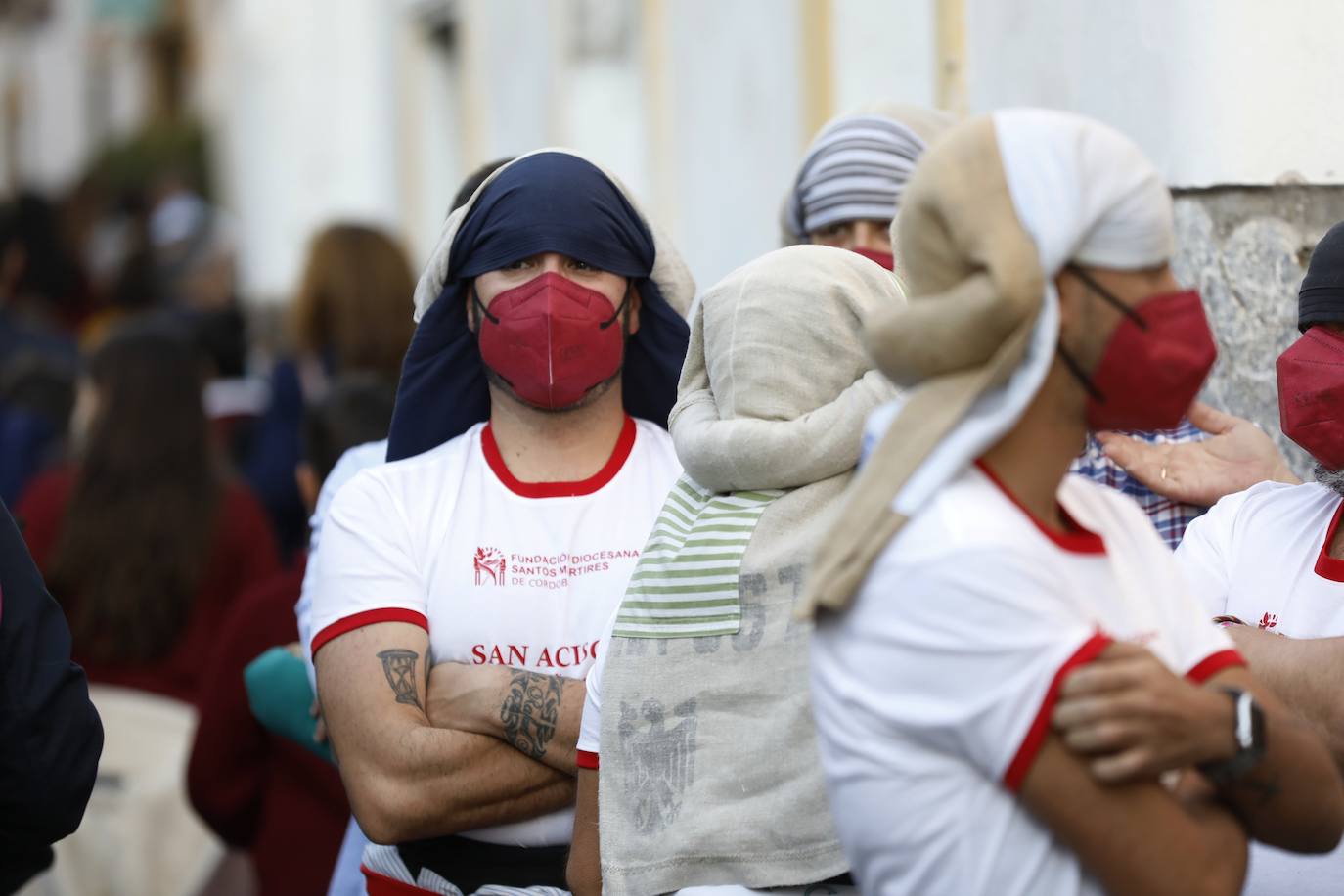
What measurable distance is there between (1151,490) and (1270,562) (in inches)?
16.3

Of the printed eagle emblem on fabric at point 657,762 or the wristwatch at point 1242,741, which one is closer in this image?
the wristwatch at point 1242,741

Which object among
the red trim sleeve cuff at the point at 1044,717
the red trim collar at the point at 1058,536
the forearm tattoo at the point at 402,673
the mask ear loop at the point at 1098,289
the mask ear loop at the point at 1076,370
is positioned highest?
the mask ear loop at the point at 1098,289

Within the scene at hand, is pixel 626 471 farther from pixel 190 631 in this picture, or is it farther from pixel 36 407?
pixel 36 407

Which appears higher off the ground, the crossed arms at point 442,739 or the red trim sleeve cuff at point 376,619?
the red trim sleeve cuff at point 376,619

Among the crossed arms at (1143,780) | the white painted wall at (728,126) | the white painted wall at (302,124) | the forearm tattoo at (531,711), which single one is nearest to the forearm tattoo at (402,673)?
the forearm tattoo at (531,711)

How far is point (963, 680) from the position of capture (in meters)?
2.03

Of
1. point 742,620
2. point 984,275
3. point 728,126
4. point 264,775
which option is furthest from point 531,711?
point 728,126

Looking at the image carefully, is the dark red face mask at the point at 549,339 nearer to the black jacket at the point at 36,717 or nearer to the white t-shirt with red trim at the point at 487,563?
the white t-shirt with red trim at the point at 487,563

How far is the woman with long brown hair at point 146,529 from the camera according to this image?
5.45m

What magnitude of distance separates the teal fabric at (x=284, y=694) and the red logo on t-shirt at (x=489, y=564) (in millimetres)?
746

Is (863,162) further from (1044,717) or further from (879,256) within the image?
(1044,717)

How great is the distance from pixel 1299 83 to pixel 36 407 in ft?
18.4

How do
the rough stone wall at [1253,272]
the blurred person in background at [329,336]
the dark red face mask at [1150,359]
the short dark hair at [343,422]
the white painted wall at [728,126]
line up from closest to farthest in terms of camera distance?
the dark red face mask at [1150,359]
the rough stone wall at [1253,272]
the short dark hair at [343,422]
the blurred person in background at [329,336]
the white painted wall at [728,126]

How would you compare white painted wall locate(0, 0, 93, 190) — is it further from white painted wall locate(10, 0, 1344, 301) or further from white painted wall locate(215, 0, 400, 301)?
white painted wall locate(10, 0, 1344, 301)
